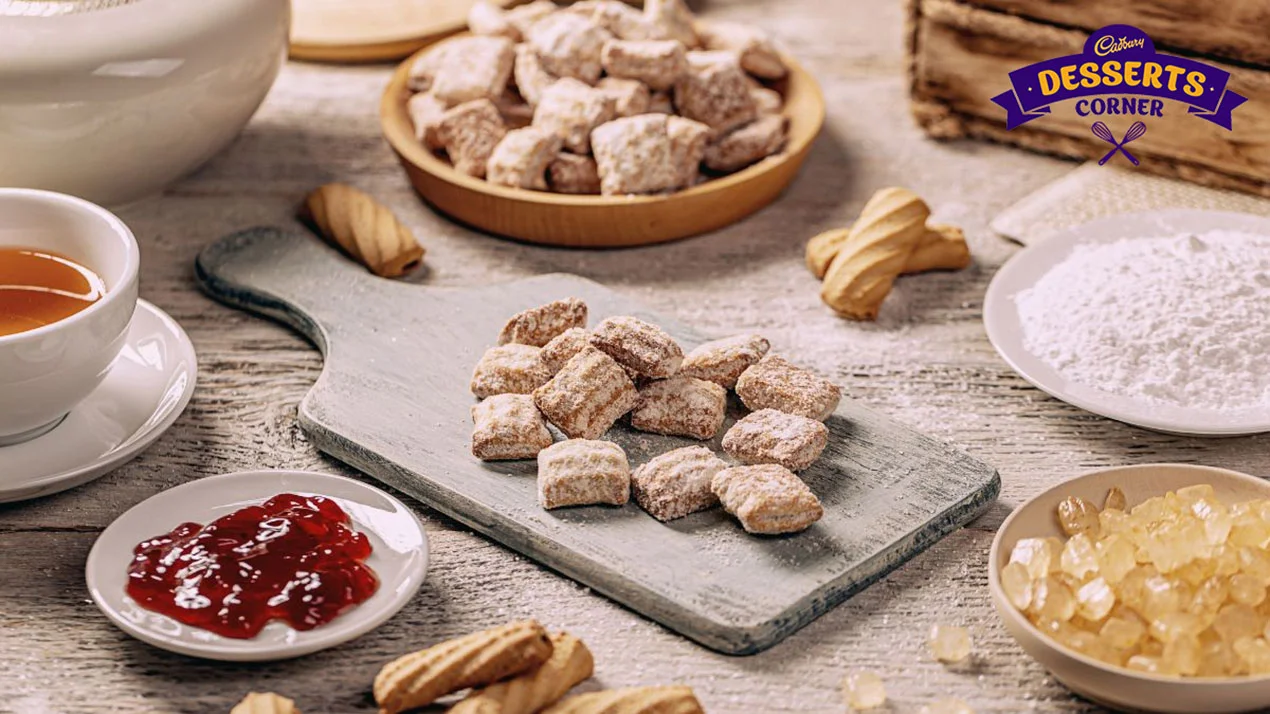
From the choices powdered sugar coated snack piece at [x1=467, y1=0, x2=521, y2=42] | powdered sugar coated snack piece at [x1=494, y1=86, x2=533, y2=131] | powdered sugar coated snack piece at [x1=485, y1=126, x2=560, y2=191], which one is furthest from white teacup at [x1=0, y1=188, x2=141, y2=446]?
powdered sugar coated snack piece at [x1=467, y1=0, x2=521, y2=42]

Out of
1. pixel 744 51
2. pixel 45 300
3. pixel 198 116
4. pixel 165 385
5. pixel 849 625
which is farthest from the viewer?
pixel 744 51

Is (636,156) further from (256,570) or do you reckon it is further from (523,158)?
(256,570)

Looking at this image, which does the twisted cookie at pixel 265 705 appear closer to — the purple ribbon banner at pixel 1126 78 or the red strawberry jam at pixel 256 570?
the red strawberry jam at pixel 256 570

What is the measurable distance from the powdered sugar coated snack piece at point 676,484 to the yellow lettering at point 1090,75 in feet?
3.15

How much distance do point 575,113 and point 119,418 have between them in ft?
2.40

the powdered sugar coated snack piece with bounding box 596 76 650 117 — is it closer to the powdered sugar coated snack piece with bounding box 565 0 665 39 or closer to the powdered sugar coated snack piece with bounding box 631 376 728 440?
the powdered sugar coated snack piece with bounding box 565 0 665 39

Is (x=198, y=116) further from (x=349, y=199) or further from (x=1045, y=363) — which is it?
(x=1045, y=363)

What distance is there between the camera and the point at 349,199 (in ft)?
5.99

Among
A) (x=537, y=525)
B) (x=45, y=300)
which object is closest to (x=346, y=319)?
(x=45, y=300)

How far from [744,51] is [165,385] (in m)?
1.00

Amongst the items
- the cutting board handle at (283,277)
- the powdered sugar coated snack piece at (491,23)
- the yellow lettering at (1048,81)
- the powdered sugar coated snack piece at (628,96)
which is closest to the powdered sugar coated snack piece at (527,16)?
the powdered sugar coated snack piece at (491,23)

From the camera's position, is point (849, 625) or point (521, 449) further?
point (521, 449)

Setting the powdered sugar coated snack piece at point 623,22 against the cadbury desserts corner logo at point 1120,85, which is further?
the powdered sugar coated snack piece at point 623,22

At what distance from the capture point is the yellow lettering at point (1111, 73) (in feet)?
6.23
